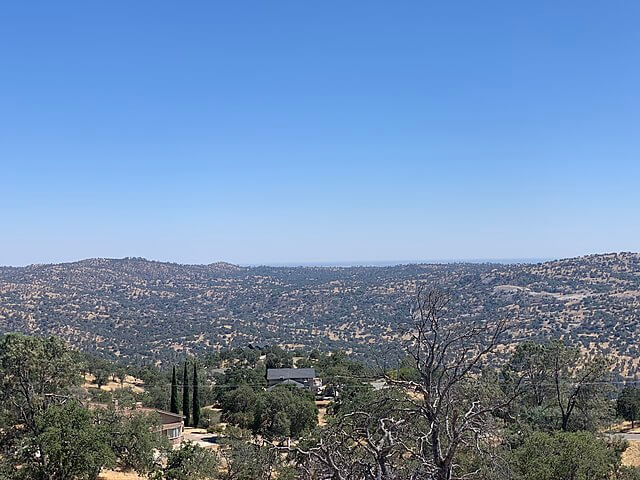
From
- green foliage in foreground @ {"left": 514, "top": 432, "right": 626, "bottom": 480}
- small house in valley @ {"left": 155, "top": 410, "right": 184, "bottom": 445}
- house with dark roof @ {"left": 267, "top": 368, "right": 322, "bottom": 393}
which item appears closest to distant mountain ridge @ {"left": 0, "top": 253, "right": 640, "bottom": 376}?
house with dark roof @ {"left": 267, "top": 368, "right": 322, "bottom": 393}

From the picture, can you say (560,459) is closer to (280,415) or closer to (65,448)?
(65,448)

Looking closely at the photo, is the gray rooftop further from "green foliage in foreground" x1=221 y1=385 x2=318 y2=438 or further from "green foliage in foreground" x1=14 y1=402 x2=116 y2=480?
"green foliage in foreground" x1=14 y1=402 x2=116 y2=480

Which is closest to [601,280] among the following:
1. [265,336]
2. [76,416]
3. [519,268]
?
[519,268]

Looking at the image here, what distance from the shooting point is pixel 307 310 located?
142 m

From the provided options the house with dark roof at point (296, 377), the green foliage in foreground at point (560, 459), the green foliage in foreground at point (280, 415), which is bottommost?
the house with dark roof at point (296, 377)

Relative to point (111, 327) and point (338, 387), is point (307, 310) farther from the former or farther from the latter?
point (338, 387)

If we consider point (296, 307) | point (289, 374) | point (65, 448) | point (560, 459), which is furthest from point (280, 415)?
point (296, 307)

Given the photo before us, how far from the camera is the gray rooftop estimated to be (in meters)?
55.7

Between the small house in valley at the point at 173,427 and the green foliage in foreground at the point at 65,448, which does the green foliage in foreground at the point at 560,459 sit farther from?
the small house in valley at the point at 173,427

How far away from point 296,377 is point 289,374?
1.14 m

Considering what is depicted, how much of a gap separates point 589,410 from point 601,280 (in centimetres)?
8195

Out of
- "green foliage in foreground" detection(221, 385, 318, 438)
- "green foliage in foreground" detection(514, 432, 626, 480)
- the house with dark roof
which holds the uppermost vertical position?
"green foliage in foreground" detection(514, 432, 626, 480)

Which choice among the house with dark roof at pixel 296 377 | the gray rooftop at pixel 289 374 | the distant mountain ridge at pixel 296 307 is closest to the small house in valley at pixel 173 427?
the house with dark roof at pixel 296 377

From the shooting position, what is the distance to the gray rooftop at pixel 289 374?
55.7 metres
